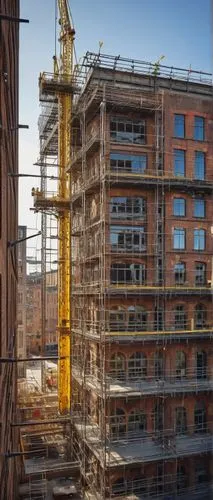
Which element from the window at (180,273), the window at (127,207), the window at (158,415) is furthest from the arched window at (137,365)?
the window at (127,207)

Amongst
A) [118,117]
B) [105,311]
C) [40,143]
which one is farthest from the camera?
[40,143]

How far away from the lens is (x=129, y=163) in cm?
2109

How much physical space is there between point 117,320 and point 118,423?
A: 477 cm

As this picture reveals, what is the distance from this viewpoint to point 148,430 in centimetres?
1972

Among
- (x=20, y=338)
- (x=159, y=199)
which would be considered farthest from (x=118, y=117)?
(x=20, y=338)

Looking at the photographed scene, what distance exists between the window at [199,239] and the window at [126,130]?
5615 mm

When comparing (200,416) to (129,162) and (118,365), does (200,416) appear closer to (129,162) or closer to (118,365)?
(118,365)

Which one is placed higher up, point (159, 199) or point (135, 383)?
point (159, 199)

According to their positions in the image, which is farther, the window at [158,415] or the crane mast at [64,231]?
the crane mast at [64,231]

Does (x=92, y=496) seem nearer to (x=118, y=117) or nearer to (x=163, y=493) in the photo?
(x=163, y=493)

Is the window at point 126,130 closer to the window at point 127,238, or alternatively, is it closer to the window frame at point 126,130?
the window frame at point 126,130

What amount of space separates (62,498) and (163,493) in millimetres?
4629

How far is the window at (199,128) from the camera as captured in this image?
72.8 feet

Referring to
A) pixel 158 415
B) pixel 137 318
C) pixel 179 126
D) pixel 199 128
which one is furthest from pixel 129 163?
pixel 158 415
